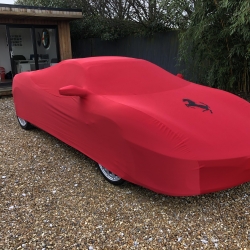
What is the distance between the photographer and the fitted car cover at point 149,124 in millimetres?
2115

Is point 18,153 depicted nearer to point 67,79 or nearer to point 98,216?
point 67,79

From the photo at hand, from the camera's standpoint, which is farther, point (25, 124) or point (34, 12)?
point (34, 12)

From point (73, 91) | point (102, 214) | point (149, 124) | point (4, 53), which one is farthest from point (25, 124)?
point (4, 53)

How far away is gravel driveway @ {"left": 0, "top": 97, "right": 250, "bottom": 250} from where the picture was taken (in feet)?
6.40

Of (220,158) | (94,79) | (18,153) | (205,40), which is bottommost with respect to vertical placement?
(18,153)

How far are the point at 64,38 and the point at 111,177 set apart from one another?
8.03 meters

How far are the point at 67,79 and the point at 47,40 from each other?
8.12 m

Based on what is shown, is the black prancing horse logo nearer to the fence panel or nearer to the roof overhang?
the fence panel

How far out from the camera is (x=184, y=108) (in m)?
2.54

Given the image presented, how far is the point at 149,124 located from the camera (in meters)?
2.22

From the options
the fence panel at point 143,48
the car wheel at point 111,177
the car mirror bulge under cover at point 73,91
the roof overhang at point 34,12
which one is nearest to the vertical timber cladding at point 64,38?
the roof overhang at point 34,12

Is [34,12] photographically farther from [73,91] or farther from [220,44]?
[73,91]

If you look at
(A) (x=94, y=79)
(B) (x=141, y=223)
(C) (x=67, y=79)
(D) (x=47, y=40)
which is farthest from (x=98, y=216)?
(D) (x=47, y=40)

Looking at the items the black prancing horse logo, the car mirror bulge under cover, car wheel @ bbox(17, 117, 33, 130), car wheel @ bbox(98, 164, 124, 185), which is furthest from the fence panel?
car wheel @ bbox(98, 164, 124, 185)
